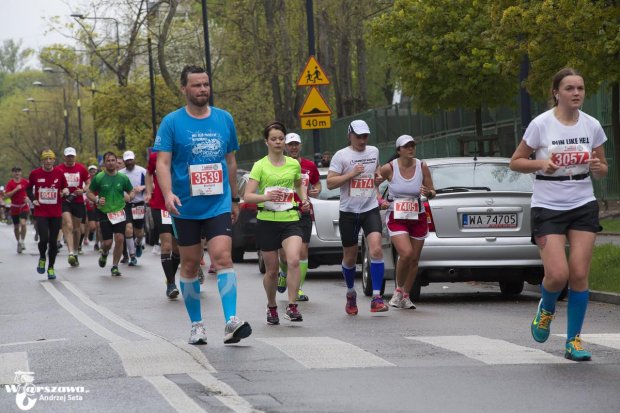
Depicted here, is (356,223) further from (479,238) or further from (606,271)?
(606,271)

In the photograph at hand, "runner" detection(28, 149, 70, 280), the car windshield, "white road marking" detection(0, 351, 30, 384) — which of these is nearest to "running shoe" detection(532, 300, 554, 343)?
"white road marking" detection(0, 351, 30, 384)

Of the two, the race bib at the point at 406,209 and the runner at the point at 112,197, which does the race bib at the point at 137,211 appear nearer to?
the runner at the point at 112,197

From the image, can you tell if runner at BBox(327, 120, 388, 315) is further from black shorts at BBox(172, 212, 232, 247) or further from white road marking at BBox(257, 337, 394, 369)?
black shorts at BBox(172, 212, 232, 247)

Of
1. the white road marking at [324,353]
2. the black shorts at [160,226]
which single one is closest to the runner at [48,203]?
the black shorts at [160,226]

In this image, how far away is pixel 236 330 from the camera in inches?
400

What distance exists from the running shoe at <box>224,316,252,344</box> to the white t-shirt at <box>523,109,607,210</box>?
2.23m

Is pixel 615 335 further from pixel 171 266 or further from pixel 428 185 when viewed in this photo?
pixel 171 266

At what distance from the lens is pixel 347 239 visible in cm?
1419

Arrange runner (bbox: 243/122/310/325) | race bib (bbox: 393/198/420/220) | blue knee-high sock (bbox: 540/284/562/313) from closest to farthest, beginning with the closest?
blue knee-high sock (bbox: 540/284/562/313) → runner (bbox: 243/122/310/325) → race bib (bbox: 393/198/420/220)

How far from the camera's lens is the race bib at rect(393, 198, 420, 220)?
1413 centimetres

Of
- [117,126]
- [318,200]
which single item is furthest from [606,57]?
[117,126]

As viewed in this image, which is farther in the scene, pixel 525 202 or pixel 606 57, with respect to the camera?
pixel 606 57

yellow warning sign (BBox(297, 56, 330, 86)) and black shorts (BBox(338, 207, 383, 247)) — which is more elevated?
yellow warning sign (BBox(297, 56, 330, 86))

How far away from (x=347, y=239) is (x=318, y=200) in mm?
5863
